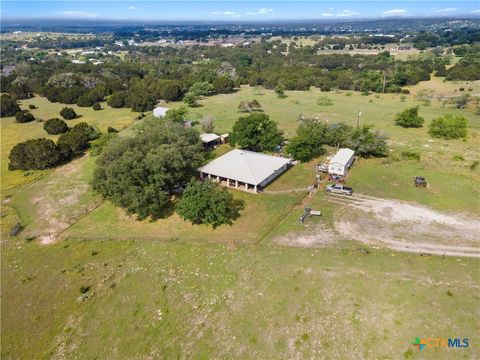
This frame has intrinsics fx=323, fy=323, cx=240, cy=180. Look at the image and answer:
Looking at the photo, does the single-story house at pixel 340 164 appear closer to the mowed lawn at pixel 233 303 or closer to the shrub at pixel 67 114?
the mowed lawn at pixel 233 303

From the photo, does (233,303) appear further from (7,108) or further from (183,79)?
(183,79)

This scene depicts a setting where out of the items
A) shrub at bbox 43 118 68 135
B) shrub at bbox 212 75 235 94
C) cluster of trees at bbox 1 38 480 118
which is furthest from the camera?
shrub at bbox 212 75 235 94

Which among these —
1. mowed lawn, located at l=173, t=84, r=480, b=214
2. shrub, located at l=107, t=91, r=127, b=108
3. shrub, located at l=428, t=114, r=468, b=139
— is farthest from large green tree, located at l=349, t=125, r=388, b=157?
shrub, located at l=107, t=91, r=127, b=108

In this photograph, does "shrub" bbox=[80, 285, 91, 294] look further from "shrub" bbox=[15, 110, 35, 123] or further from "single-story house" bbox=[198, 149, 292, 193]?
"shrub" bbox=[15, 110, 35, 123]

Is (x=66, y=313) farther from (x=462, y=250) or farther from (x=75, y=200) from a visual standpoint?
(x=462, y=250)

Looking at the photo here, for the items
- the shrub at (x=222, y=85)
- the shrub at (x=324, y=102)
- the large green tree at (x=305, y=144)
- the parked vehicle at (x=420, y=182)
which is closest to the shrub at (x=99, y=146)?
the large green tree at (x=305, y=144)

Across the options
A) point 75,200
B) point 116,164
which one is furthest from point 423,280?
point 75,200

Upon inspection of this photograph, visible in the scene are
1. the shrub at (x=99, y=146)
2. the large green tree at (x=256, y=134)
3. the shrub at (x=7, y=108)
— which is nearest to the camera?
the large green tree at (x=256, y=134)

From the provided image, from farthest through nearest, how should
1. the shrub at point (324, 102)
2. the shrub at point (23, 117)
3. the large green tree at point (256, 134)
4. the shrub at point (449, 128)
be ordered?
the shrub at point (324, 102) → the shrub at point (23, 117) → the shrub at point (449, 128) → the large green tree at point (256, 134)
